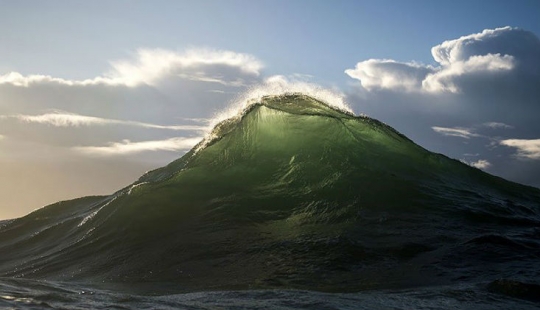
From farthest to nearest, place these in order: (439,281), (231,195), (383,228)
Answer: (231,195) → (383,228) → (439,281)

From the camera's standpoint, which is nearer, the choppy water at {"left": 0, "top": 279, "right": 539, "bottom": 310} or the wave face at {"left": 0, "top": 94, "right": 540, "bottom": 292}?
the choppy water at {"left": 0, "top": 279, "right": 539, "bottom": 310}

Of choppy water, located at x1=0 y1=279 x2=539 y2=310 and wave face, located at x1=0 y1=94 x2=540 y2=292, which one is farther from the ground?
wave face, located at x1=0 y1=94 x2=540 y2=292

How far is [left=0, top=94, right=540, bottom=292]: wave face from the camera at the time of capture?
23.8ft

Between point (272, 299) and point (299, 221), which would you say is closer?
point (272, 299)

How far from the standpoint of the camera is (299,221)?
32.7ft

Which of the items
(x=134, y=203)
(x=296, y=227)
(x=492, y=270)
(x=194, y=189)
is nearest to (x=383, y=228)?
(x=296, y=227)

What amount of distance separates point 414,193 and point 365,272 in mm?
4110

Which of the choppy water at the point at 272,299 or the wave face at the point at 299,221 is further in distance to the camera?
the wave face at the point at 299,221

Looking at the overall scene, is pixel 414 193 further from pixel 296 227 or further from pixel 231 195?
pixel 231 195

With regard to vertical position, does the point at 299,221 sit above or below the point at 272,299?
above

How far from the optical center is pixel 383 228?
29.1ft

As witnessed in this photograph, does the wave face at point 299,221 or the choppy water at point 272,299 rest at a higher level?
the wave face at point 299,221

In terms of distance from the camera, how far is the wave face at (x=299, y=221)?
725 centimetres

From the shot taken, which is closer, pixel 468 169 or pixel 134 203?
pixel 134 203
